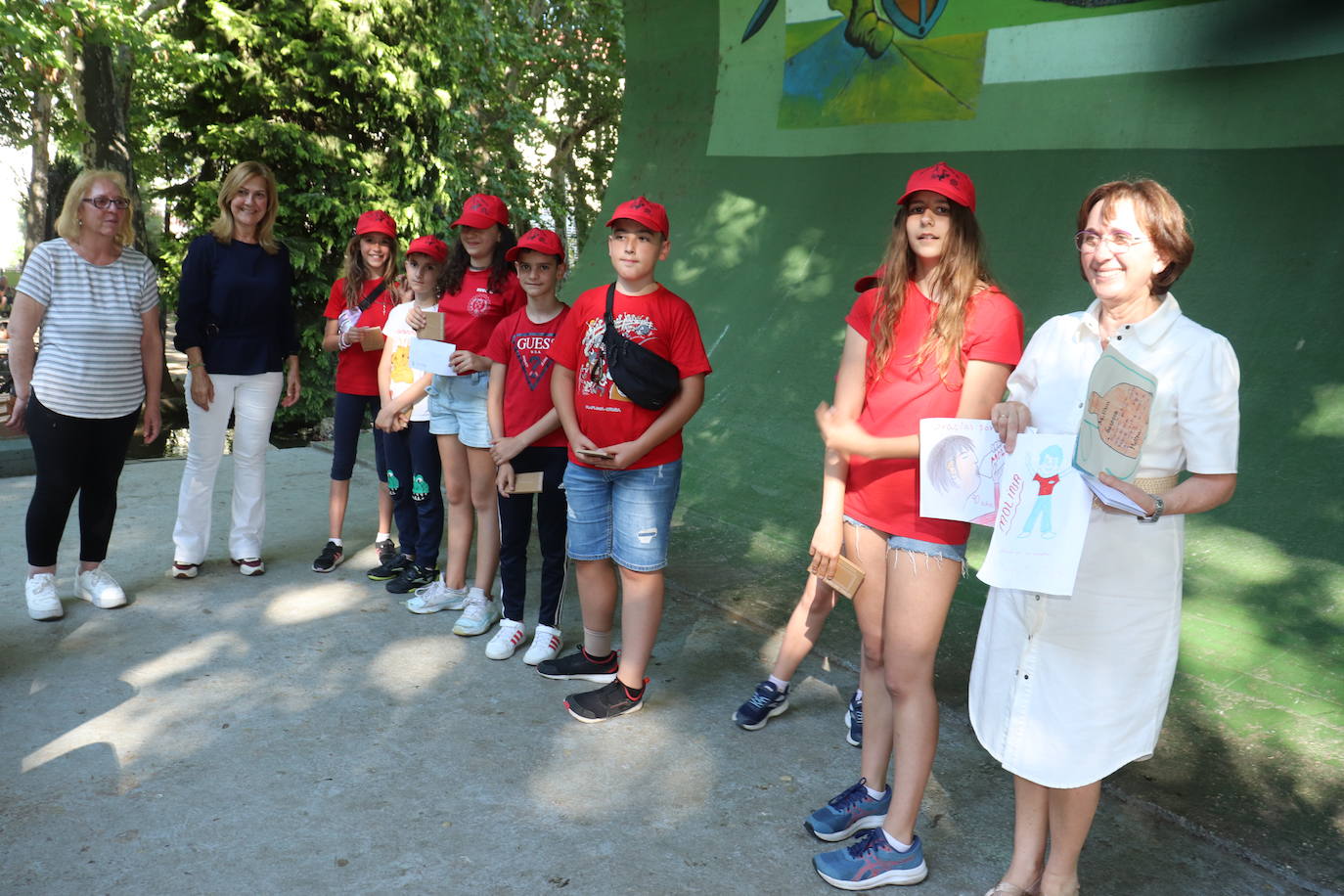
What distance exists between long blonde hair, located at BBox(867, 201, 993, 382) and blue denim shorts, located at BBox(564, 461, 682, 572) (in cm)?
110

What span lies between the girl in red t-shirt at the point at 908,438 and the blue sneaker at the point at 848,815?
109 mm

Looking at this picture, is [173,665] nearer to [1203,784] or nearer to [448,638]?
[448,638]

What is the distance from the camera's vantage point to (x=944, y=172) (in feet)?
9.09

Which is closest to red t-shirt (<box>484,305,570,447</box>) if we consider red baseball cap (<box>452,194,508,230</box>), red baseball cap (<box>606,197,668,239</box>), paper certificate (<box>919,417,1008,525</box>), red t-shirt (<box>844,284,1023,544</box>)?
red baseball cap (<box>452,194,508,230</box>)

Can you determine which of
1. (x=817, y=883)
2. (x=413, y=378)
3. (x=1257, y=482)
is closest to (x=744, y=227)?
(x=413, y=378)

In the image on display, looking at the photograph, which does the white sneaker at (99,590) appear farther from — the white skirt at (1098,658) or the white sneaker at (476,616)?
the white skirt at (1098,658)

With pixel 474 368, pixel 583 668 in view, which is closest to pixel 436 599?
pixel 583 668

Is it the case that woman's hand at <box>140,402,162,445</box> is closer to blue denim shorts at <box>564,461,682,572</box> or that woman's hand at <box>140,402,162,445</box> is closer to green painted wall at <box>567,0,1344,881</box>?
blue denim shorts at <box>564,461,682,572</box>

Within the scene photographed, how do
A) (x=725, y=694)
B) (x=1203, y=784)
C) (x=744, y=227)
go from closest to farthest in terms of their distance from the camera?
(x=1203, y=784), (x=725, y=694), (x=744, y=227)

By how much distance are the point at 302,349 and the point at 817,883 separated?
10.9m

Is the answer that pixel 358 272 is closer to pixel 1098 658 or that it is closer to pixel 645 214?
pixel 645 214

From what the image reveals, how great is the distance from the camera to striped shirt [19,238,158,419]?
4.39 m

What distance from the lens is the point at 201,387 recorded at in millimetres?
4914

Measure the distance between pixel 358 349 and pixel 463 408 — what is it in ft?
3.59
